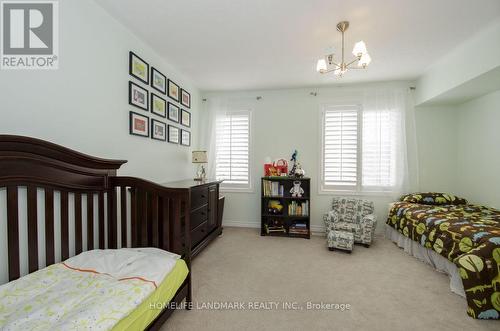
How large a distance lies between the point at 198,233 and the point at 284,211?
66.9 inches

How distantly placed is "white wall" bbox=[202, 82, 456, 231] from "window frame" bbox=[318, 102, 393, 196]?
6 cm

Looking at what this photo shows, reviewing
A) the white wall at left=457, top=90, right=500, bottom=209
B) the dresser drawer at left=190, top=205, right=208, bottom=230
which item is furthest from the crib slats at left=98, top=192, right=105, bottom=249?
the white wall at left=457, top=90, right=500, bottom=209

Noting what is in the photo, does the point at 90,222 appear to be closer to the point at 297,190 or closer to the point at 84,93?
the point at 84,93

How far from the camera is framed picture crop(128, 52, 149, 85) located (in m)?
2.38

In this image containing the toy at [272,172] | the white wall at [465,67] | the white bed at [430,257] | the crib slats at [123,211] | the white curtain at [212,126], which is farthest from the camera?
the white curtain at [212,126]

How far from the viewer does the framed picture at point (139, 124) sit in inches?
94.7

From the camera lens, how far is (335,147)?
157 inches

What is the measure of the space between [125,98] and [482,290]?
12.1ft

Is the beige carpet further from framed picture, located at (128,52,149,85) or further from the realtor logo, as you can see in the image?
framed picture, located at (128,52,149,85)

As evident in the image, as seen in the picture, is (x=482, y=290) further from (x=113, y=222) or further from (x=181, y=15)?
(x=181, y=15)

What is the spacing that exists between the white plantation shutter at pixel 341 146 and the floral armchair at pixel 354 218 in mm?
441

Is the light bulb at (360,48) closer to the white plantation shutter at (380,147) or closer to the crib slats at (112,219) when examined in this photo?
the white plantation shutter at (380,147)

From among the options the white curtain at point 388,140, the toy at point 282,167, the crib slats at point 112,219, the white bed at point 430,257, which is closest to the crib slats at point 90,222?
the crib slats at point 112,219

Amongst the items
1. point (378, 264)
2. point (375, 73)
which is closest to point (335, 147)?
point (375, 73)
